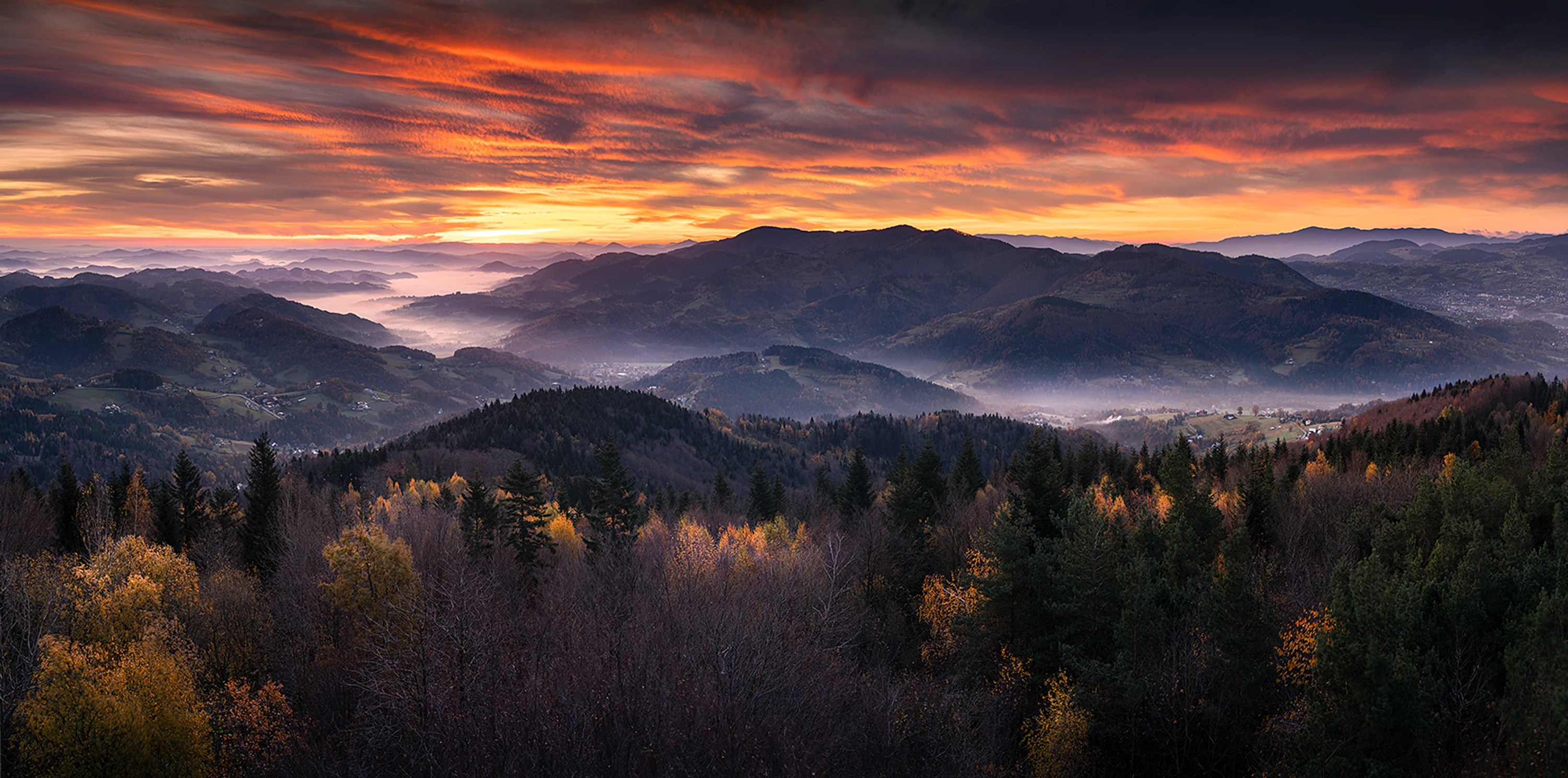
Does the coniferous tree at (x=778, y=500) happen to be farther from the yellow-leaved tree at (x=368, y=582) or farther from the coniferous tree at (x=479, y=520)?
the yellow-leaved tree at (x=368, y=582)

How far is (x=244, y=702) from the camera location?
1216 inches

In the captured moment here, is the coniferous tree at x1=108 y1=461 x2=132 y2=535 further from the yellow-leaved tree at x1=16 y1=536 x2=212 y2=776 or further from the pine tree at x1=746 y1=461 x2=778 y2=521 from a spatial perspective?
the pine tree at x1=746 y1=461 x2=778 y2=521

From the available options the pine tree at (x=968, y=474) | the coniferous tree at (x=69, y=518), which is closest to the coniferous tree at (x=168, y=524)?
the coniferous tree at (x=69, y=518)

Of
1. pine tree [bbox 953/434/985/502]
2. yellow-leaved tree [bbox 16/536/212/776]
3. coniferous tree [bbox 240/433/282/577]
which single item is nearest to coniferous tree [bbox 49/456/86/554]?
coniferous tree [bbox 240/433/282/577]

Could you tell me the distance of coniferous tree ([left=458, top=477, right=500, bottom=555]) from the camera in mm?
53000

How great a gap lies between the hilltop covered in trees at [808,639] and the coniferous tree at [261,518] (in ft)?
0.63

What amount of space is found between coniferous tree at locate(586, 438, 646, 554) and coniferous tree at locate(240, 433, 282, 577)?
926 inches

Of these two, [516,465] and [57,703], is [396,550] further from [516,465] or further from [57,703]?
[57,703]

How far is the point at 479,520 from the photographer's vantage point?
55344 mm

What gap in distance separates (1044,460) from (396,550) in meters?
38.3

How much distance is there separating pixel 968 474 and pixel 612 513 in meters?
46.3

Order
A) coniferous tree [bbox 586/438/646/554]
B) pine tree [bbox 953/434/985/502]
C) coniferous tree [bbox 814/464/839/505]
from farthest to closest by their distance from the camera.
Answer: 1. coniferous tree [bbox 814/464/839/505]
2. pine tree [bbox 953/434/985/502]
3. coniferous tree [bbox 586/438/646/554]

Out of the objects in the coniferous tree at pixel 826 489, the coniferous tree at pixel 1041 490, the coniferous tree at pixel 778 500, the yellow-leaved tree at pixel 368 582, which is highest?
the coniferous tree at pixel 1041 490

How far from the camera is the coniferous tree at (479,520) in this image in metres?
53.0
